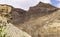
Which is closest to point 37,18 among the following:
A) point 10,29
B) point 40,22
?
point 40,22

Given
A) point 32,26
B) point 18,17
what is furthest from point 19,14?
point 32,26

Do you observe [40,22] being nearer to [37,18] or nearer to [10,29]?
[37,18]

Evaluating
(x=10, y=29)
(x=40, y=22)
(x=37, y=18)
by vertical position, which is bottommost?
(x=37, y=18)

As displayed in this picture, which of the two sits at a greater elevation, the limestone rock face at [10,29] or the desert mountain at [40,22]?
the limestone rock face at [10,29]

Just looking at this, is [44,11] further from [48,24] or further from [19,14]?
[48,24]

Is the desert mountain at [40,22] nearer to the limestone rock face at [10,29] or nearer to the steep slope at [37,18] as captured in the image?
the steep slope at [37,18]

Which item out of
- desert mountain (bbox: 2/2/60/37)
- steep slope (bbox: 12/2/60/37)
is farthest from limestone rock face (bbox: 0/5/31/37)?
steep slope (bbox: 12/2/60/37)

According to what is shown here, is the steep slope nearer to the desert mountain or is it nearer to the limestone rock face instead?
the desert mountain

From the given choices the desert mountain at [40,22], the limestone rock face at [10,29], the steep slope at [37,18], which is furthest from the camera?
the steep slope at [37,18]

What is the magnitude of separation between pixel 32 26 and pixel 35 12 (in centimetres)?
1592

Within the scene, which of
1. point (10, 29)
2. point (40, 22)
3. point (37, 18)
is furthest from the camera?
point (37, 18)

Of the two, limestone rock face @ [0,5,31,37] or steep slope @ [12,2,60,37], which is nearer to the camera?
limestone rock face @ [0,5,31,37]

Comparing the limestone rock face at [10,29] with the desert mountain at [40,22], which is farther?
the desert mountain at [40,22]

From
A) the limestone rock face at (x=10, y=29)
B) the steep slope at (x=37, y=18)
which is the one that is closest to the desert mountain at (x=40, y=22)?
the steep slope at (x=37, y=18)
